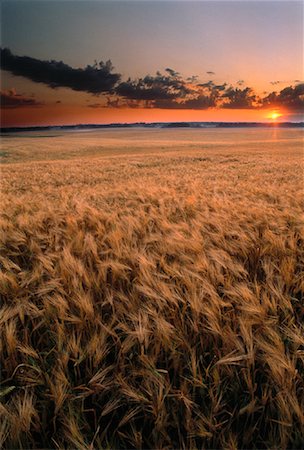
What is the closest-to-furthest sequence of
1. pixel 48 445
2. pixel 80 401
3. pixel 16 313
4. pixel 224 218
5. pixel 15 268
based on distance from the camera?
1. pixel 48 445
2. pixel 80 401
3. pixel 16 313
4. pixel 15 268
5. pixel 224 218

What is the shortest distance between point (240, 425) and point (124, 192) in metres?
5.71

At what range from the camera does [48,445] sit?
132cm

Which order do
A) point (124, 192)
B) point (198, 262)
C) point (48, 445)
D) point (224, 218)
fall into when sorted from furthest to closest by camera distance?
point (124, 192) < point (224, 218) < point (198, 262) < point (48, 445)

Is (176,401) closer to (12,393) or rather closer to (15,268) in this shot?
(12,393)

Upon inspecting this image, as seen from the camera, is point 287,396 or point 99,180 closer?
point 287,396

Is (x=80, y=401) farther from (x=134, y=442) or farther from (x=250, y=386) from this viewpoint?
(x=250, y=386)

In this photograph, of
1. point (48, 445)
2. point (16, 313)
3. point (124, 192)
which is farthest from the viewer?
point (124, 192)

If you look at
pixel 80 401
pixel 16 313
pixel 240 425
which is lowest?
pixel 240 425

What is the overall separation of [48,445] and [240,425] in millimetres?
800

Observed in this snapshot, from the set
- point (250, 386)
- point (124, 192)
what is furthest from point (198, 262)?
point (124, 192)

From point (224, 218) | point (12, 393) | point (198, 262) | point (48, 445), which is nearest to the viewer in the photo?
point (48, 445)

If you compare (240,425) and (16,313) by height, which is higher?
(16,313)

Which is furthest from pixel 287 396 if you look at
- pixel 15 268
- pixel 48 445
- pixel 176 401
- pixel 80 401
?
pixel 15 268

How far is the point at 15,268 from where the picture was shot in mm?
2717
